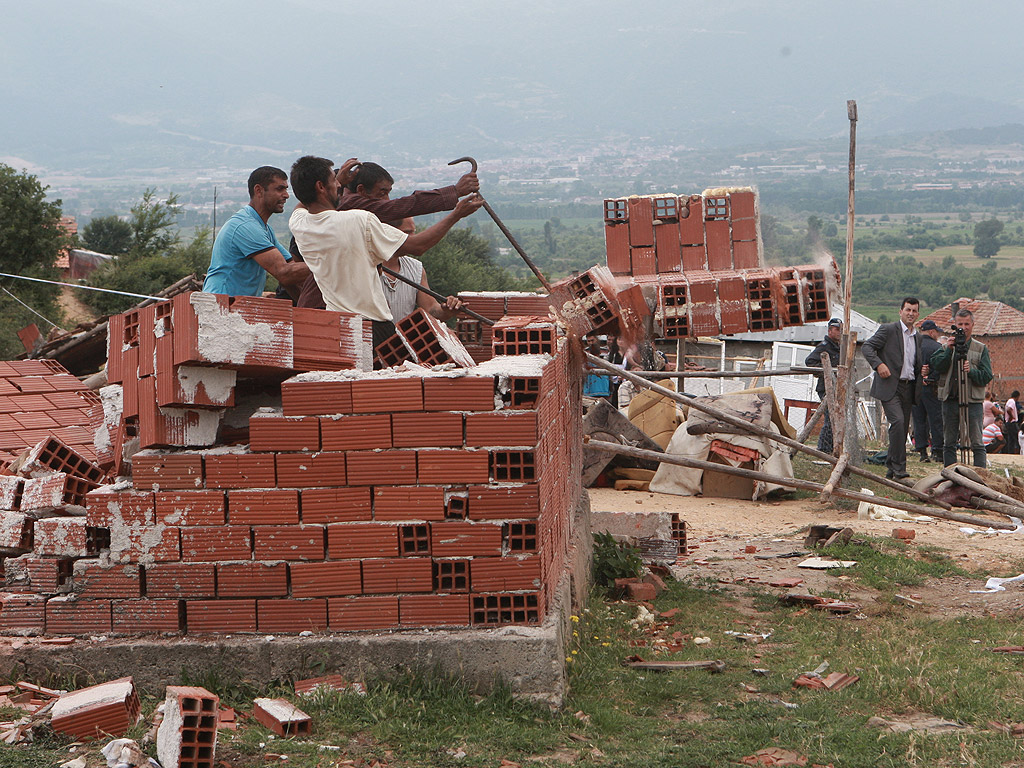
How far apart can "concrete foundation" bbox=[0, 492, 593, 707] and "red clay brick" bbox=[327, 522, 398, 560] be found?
39cm

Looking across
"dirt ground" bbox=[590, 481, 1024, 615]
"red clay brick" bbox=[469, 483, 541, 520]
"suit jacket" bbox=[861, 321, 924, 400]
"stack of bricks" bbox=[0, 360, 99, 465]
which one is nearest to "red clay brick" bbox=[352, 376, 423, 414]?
"red clay brick" bbox=[469, 483, 541, 520]

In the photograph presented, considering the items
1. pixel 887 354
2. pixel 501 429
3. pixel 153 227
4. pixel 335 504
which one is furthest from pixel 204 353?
pixel 153 227

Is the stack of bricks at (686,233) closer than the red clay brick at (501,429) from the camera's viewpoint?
No

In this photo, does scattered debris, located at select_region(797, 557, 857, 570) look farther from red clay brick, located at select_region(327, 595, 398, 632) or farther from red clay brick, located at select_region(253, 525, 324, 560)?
red clay brick, located at select_region(253, 525, 324, 560)

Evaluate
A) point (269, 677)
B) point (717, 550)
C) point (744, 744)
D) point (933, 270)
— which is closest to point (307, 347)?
point (269, 677)

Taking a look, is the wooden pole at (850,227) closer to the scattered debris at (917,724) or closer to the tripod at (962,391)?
the scattered debris at (917,724)

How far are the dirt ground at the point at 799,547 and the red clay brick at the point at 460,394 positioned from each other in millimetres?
3702

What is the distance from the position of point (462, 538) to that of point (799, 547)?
5464mm

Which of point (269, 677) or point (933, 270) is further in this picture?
point (933, 270)

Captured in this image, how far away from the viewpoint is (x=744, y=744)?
13.8 feet

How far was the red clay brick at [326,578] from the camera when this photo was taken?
15.3 feet

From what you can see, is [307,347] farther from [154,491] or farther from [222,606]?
[222,606]

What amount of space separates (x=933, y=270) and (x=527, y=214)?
81729 mm

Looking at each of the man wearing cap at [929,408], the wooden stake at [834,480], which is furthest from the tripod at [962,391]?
the wooden stake at [834,480]
